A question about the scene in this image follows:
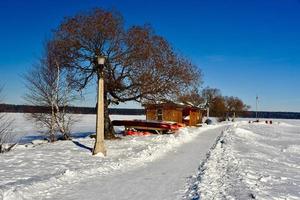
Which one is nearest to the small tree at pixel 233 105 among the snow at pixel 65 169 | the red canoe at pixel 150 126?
the red canoe at pixel 150 126

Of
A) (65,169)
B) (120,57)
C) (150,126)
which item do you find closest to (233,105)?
(150,126)

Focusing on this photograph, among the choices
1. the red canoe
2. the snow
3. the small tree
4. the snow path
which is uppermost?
the small tree

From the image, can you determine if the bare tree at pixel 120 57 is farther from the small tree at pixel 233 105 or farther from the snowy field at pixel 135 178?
the small tree at pixel 233 105

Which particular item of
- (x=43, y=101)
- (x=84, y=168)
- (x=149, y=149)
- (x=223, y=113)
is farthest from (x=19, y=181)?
(x=223, y=113)

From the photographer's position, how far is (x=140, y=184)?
1112cm

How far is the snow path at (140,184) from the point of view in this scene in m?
9.61

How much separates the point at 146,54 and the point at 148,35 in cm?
137

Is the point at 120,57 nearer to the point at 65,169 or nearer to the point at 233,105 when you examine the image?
the point at 65,169

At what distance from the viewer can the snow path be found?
9608 mm

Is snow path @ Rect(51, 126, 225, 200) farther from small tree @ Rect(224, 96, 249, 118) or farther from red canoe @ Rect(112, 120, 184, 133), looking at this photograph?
small tree @ Rect(224, 96, 249, 118)

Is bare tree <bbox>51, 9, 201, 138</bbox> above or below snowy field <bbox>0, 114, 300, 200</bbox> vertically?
above

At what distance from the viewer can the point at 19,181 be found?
34.5 feet

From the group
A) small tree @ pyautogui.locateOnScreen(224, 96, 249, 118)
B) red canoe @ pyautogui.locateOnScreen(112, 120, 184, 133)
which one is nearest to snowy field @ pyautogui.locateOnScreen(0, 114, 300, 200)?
red canoe @ pyautogui.locateOnScreen(112, 120, 184, 133)

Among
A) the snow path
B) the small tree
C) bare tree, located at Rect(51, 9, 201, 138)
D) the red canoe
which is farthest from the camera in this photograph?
the small tree
